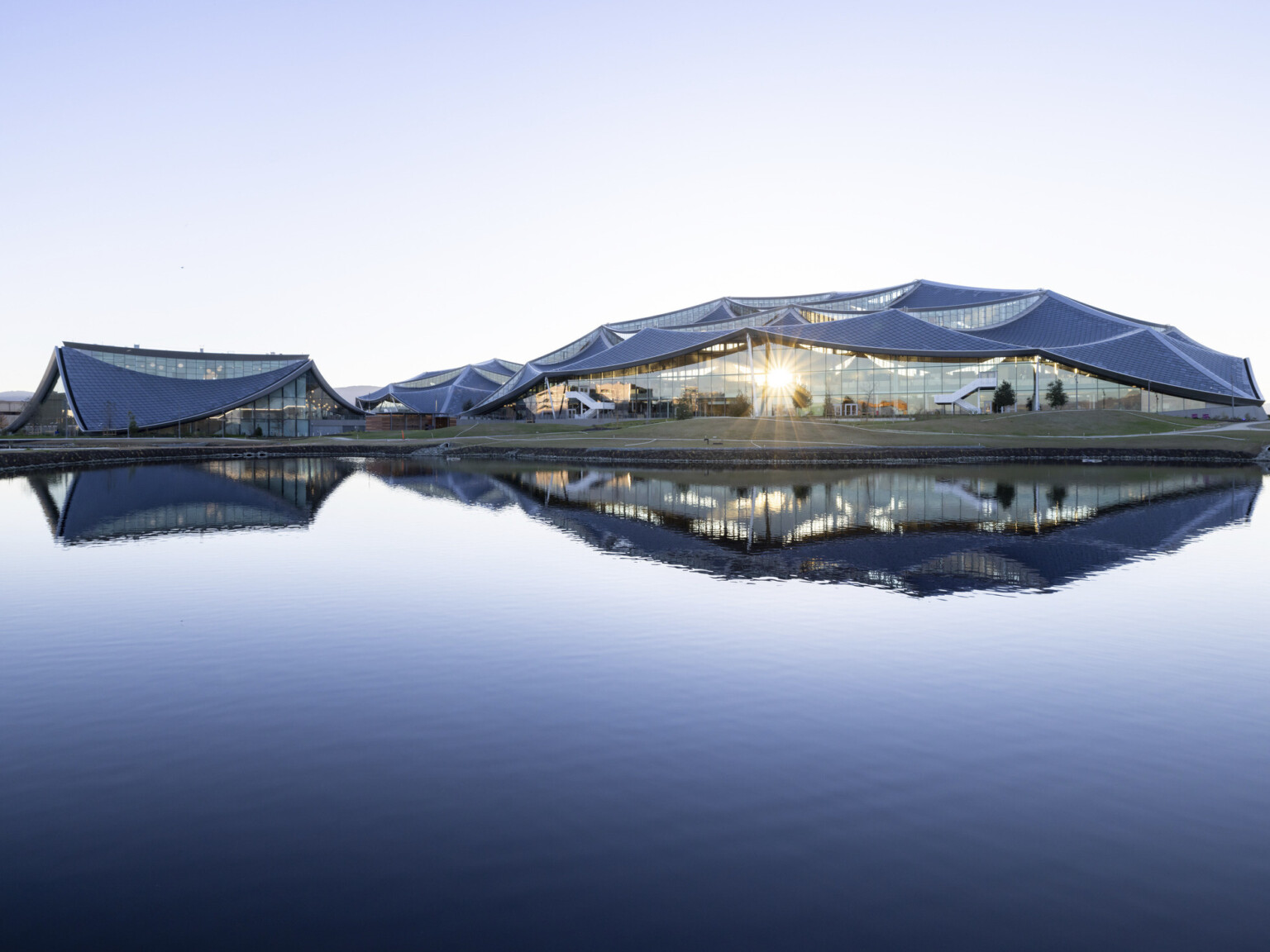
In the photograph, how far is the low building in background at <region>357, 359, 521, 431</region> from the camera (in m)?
124

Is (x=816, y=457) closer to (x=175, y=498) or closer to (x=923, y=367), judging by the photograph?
(x=923, y=367)

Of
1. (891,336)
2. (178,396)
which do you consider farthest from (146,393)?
(891,336)

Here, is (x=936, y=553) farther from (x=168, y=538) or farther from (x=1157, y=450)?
(x=1157, y=450)

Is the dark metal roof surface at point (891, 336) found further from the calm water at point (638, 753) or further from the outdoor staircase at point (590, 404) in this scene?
the calm water at point (638, 753)

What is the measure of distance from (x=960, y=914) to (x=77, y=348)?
10936 cm

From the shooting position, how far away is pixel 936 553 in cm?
2144

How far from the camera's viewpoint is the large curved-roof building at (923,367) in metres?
75.4

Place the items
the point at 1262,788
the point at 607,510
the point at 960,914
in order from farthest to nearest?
the point at 607,510 < the point at 1262,788 < the point at 960,914

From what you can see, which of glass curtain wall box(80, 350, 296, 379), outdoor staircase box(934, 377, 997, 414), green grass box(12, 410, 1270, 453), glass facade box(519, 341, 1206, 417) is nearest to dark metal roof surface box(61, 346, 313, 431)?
glass curtain wall box(80, 350, 296, 379)

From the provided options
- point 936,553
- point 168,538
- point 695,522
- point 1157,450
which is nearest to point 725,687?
point 936,553

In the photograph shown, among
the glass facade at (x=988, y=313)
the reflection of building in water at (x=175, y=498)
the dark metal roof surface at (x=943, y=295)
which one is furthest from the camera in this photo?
the dark metal roof surface at (x=943, y=295)

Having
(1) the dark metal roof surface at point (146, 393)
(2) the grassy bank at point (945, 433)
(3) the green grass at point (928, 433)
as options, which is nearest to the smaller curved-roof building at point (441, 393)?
(1) the dark metal roof surface at point (146, 393)

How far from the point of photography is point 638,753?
28.7ft

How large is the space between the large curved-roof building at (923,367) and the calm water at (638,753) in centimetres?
6109
